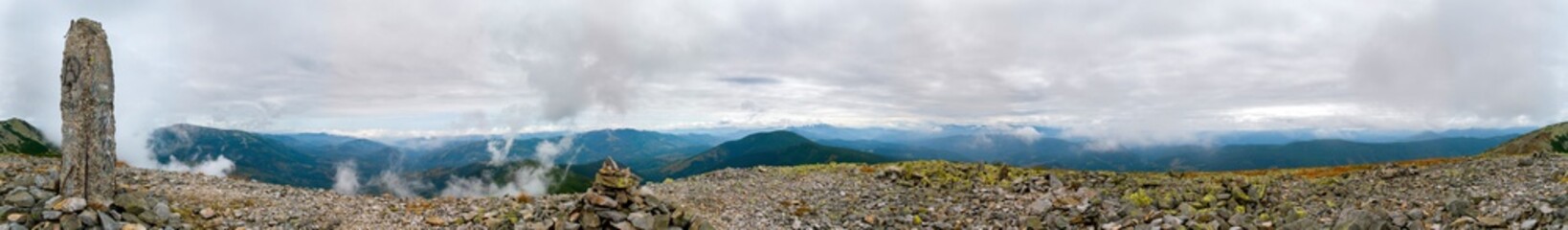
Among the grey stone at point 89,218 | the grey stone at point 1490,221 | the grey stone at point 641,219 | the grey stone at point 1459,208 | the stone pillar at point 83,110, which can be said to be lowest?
the grey stone at point 641,219

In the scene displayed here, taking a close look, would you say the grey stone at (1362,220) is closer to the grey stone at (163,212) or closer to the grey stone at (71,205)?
the grey stone at (163,212)

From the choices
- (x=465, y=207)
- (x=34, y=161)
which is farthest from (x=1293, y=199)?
(x=34, y=161)

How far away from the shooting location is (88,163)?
17.6 metres

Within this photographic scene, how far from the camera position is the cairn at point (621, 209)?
20109 millimetres

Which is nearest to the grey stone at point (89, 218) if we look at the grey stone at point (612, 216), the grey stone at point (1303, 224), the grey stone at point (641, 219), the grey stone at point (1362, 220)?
the grey stone at point (612, 216)

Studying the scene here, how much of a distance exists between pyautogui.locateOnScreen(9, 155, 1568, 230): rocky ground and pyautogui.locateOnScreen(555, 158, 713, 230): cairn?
55 millimetres

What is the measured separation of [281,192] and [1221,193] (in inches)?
1339

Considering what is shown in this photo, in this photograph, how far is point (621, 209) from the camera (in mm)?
20781

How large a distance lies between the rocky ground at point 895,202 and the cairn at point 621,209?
55 mm

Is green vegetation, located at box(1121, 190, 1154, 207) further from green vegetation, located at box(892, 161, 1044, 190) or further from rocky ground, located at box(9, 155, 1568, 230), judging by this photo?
green vegetation, located at box(892, 161, 1044, 190)

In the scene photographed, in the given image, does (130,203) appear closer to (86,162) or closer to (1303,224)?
(86,162)

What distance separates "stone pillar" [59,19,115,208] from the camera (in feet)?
57.3

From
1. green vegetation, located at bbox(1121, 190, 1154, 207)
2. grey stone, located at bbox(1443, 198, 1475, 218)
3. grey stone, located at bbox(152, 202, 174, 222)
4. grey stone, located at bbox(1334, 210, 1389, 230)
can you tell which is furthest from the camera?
green vegetation, located at bbox(1121, 190, 1154, 207)

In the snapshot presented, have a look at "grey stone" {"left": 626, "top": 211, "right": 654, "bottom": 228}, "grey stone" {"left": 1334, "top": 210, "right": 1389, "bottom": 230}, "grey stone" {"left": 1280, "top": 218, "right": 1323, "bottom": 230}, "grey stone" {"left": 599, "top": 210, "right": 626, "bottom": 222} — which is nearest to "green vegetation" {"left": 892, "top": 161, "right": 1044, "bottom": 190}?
"grey stone" {"left": 1280, "top": 218, "right": 1323, "bottom": 230}
